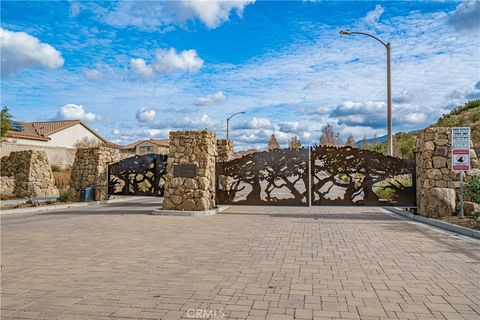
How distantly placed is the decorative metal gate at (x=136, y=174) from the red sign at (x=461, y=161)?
10599 millimetres

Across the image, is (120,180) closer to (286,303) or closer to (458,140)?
(458,140)

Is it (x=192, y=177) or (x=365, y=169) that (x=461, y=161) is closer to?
(x=365, y=169)

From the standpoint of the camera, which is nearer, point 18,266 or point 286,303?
point 286,303

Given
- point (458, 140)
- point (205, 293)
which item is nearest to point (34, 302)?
point (205, 293)

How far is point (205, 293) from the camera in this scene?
5.02 m

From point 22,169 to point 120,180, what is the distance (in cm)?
599

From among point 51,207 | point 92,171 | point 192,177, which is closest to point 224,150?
point 92,171

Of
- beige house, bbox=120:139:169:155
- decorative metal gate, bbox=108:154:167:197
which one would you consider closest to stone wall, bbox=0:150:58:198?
decorative metal gate, bbox=108:154:167:197

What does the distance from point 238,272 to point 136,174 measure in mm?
12428

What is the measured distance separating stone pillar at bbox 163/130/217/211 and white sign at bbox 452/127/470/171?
310 inches

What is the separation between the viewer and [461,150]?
11305 mm

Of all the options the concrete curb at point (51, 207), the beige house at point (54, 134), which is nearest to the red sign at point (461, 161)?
the concrete curb at point (51, 207)

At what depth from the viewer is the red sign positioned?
1123cm

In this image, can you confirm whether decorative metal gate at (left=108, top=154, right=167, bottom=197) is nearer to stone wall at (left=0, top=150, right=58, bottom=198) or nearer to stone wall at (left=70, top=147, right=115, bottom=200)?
stone wall at (left=70, top=147, right=115, bottom=200)
